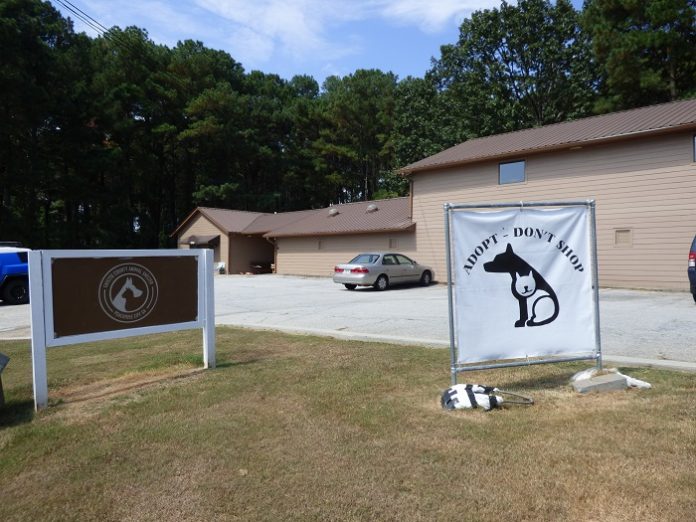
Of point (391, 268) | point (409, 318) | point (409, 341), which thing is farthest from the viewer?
point (391, 268)

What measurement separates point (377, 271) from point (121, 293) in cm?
1407

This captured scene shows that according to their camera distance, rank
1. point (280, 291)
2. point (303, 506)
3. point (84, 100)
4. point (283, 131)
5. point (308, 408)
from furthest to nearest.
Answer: point (283, 131) < point (84, 100) < point (280, 291) < point (308, 408) < point (303, 506)

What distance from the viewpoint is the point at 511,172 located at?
66.4 ft

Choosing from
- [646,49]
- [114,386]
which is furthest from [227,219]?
[114,386]

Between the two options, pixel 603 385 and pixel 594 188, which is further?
pixel 594 188

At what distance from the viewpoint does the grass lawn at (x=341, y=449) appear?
9.68ft

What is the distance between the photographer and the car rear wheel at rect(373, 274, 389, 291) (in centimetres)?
1933

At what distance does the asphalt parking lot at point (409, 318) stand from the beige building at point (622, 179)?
1.44 m

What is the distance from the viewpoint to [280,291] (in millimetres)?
19172

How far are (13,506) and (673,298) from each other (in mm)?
15562

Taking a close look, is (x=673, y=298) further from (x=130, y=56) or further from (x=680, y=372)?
(x=130, y=56)

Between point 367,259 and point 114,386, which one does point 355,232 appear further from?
point 114,386

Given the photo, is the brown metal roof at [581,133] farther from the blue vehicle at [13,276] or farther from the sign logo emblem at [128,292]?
the sign logo emblem at [128,292]

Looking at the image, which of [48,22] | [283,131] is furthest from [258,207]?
[48,22]
